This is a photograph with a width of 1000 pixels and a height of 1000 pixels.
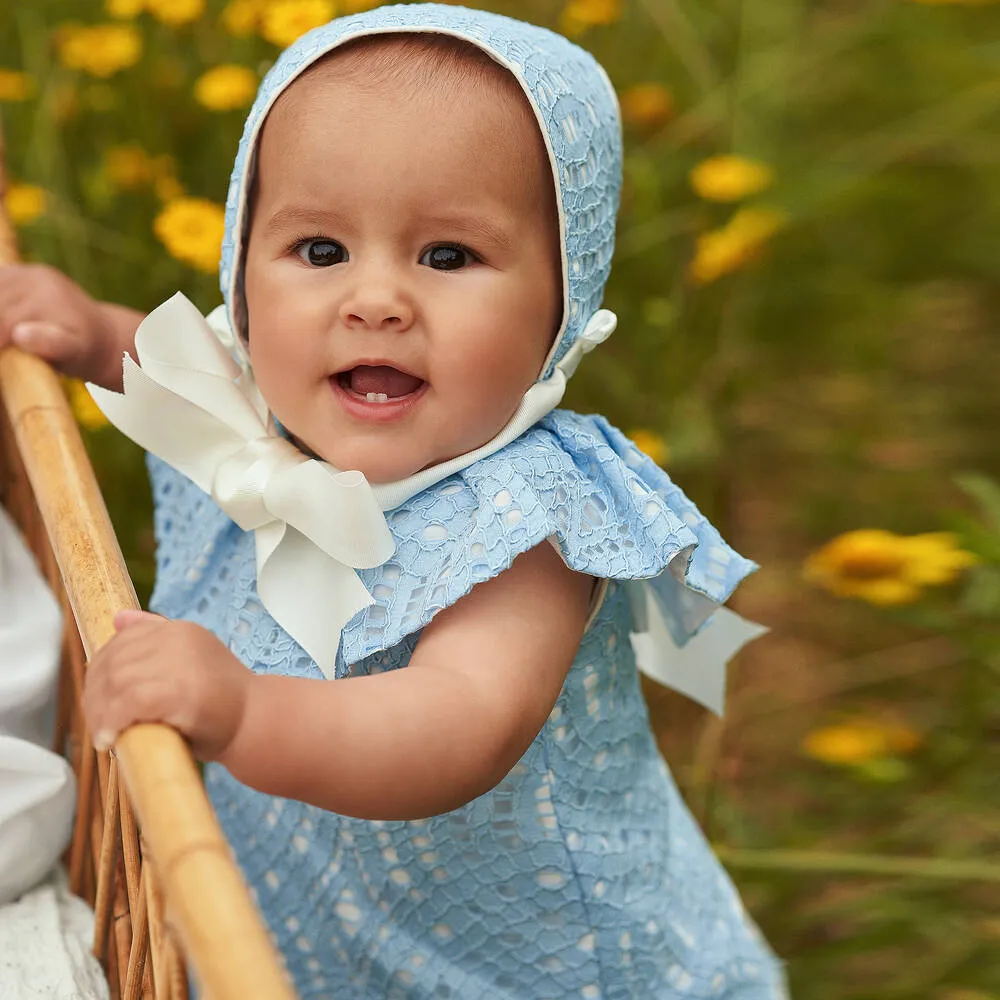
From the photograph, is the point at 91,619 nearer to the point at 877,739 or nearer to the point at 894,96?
the point at 877,739

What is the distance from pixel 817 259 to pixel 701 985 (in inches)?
56.2

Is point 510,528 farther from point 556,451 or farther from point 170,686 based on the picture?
point 170,686

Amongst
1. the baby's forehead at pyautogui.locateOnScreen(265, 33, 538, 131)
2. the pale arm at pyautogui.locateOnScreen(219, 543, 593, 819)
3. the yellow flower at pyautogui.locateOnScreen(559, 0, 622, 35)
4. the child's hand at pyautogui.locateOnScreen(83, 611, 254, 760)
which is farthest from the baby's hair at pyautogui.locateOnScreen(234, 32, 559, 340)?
the yellow flower at pyautogui.locateOnScreen(559, 0, 622, 35)

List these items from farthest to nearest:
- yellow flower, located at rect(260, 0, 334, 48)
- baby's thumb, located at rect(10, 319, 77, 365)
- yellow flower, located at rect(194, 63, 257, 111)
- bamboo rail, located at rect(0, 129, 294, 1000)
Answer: yellow flower, located at rect(194, 63, 257, 111)
yellow flower, located at rect(260, 0, 334, 48)
baby's thumb, located at rect(10, 319, 77, 365)
bamboo rail, located at rect(0, 129, 294, 1000)

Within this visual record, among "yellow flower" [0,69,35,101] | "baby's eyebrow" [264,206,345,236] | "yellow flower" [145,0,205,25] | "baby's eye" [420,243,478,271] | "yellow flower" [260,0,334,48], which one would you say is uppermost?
"yellow flower" [0,69,35,101]

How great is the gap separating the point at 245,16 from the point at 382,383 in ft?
2.20

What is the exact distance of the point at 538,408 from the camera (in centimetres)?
84

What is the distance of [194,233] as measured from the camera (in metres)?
1.27

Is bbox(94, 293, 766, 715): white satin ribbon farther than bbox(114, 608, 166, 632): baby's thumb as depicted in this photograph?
Yes

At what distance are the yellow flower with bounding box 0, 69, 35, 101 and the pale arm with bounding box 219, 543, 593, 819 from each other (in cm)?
101

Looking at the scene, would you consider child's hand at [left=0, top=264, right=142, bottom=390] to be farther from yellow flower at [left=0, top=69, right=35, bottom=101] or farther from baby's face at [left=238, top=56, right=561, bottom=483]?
yellow flower at [left=0, top=69, right=35, bottom=101]

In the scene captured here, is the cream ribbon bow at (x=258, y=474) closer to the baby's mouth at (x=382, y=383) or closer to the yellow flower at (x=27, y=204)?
the baby's mouth at (x=382, y=383)

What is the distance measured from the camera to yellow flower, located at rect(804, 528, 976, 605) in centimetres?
127

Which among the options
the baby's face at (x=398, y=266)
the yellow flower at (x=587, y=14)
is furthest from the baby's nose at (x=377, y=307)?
the yellow flower at (x=587, y=14)
